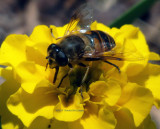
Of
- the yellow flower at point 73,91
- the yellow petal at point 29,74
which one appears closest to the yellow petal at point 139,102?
the yellow flower at point 73,91

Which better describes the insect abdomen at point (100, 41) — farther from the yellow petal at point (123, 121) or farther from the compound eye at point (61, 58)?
the yellow petal at point (123, 121)

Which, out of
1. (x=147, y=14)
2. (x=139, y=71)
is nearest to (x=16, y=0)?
(x=147, y=14)

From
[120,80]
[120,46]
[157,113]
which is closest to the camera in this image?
[120,80]

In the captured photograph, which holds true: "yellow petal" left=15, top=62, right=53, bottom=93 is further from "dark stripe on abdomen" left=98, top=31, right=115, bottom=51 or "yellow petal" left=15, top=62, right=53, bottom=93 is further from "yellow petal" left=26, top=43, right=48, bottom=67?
"dark stripe on abdomen" left=98, top=31, right=115, bottom=51

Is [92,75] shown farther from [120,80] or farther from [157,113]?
[157,113]

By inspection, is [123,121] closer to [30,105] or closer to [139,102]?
[139,102]

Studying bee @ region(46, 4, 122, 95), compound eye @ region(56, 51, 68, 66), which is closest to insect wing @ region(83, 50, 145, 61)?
bee @ region(46, 4, 122, 95)

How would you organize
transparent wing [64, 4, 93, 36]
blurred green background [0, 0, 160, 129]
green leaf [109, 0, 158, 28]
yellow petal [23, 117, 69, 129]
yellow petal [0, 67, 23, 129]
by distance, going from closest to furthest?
yellow petal [23, 117, 69, 129] < yellow petal [0, 67, 23, 129] < transparent wing [64, 4, 93, 36] < green leaf [109, 0, 158, 28] < blurred green background [0, 0, 160, 129]

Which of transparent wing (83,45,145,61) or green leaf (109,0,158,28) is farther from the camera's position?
green leaf (109,0,158,28)
